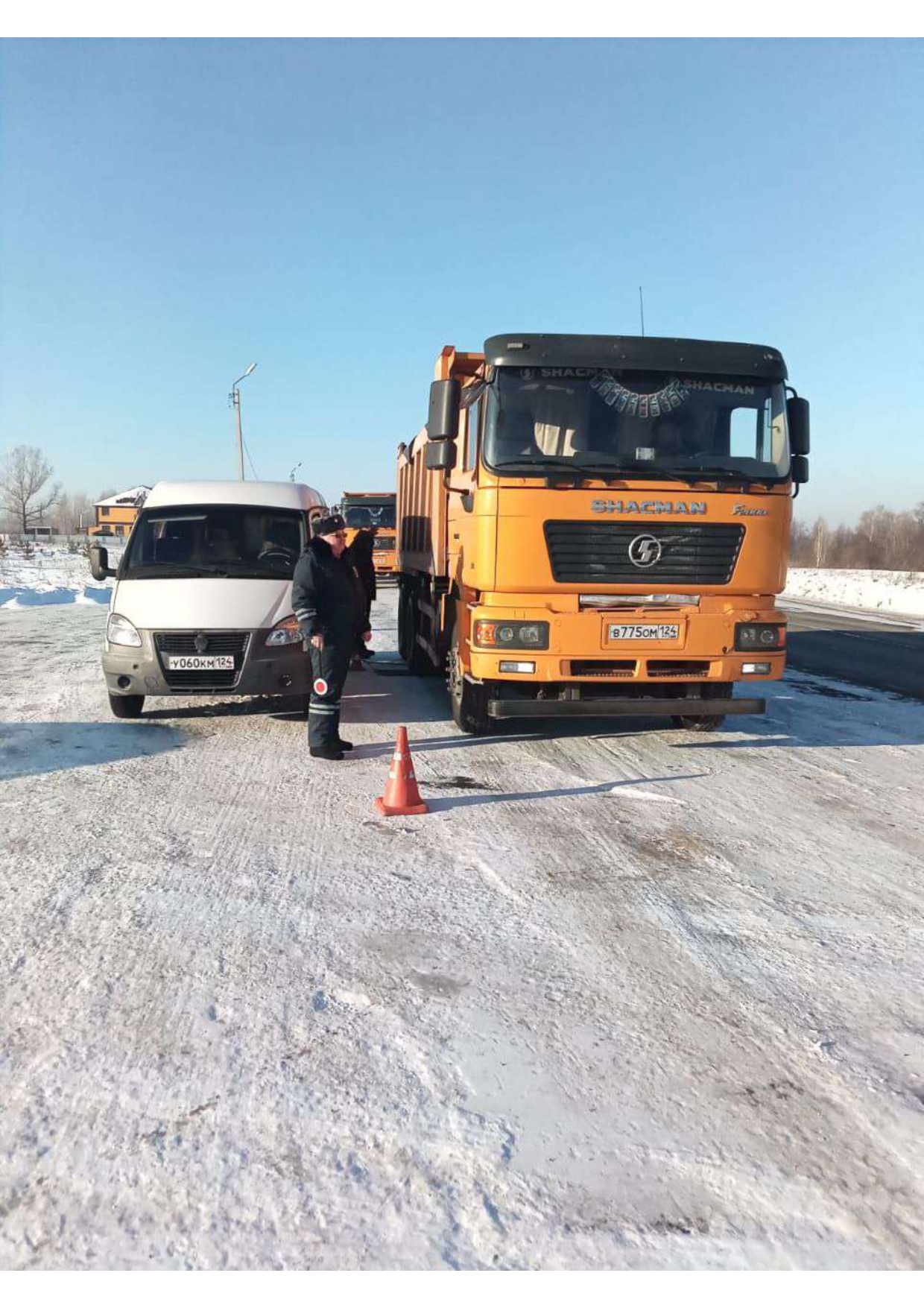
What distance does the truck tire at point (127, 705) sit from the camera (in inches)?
316

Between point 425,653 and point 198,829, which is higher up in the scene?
point 425,653

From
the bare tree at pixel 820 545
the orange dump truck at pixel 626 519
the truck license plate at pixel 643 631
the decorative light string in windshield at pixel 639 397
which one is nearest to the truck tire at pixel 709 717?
the orange dump truck at pixel 626 519

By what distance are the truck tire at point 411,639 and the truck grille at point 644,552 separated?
3.88 meters

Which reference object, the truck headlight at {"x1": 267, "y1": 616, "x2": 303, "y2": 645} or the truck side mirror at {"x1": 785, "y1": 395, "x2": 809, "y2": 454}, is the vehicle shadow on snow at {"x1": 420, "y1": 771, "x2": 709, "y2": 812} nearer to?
the truck headlight at {"x1": 267, "y1": 616, "x2": 303, "y2": 645}

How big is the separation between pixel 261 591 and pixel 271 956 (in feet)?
15.6

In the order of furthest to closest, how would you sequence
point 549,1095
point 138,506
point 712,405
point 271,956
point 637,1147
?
1. point 138,506
2. point 712,405
3. point 271,956
4. point 549,1095
5. point 637,1147

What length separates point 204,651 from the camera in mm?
7609

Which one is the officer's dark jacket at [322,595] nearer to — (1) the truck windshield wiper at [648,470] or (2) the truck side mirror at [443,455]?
(2) the truck side mirror at [443,455]

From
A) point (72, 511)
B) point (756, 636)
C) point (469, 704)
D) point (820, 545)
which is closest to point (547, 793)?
point (469, 704)

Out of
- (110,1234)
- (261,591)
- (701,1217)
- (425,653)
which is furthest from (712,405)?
(110,1234)

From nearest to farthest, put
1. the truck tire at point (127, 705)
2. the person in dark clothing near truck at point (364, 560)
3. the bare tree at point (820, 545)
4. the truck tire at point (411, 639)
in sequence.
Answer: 1. the truck tire at point (127, 705)
2. the truck tire at point (411, 639)
3. the person in dark clothing near truck at point (364, 560)
4. the bare tree at point (820, 545)

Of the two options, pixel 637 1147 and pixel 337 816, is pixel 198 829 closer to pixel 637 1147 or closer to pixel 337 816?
pixel 337 816

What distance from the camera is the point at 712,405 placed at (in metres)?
7.03

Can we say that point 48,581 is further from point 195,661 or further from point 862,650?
point 195,661
